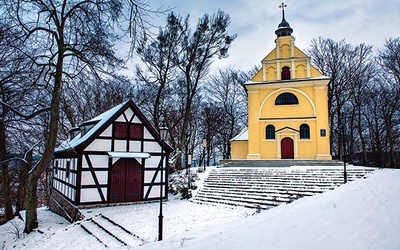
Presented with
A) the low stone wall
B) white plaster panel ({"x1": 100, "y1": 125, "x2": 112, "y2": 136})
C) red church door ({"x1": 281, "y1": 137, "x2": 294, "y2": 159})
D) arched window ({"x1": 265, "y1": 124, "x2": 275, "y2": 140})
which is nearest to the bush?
white plaster panel ({"x1": 100, "y1": 125, "x2": 112, "y2": 136})

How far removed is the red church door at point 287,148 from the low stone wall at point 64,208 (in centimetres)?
1637

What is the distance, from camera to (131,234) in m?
8.59

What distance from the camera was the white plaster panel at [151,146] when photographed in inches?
581

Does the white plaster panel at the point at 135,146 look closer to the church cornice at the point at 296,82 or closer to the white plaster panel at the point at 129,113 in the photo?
the white plaster panel at the point at 129,113

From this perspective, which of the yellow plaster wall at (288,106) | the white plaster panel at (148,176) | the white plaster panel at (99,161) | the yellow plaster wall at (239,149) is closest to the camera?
the white plaster panel at (99,161)

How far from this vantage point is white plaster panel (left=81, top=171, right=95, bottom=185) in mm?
12750

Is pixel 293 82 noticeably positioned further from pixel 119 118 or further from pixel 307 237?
pixel 307 237

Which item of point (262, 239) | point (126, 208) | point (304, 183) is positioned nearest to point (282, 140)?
point (304, 183)

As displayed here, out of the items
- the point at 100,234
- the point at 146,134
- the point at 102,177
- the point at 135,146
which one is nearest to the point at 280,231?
the point at 100,234

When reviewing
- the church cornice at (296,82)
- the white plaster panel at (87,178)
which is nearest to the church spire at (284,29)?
the church cornice at (296,82)

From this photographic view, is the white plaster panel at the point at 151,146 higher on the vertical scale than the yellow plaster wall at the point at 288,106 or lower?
lower

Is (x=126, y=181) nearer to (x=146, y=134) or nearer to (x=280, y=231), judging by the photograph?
(x=146, y=134)

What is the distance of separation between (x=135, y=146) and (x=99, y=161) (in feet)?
6.60

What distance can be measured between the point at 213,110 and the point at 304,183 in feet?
66.2
